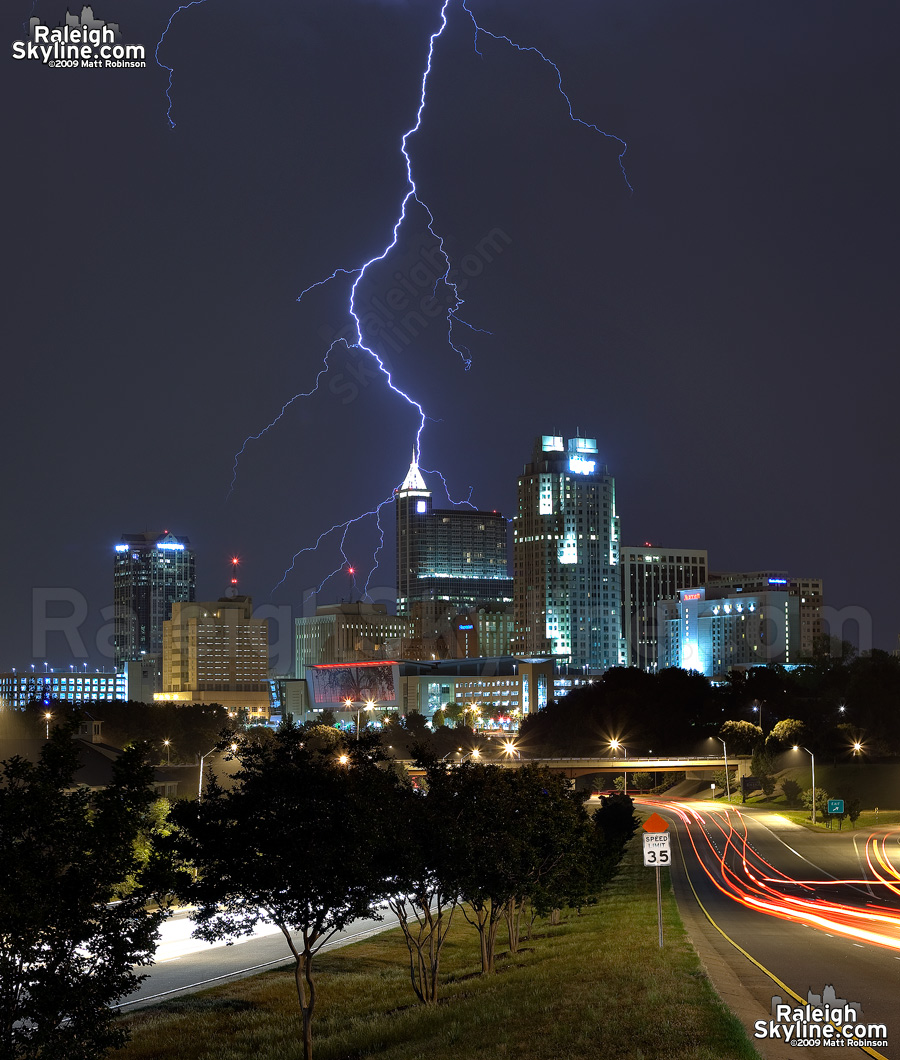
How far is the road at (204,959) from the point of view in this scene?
143ft

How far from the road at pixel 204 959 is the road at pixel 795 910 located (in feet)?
53.4

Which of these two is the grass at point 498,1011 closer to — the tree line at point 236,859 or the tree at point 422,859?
the tree at point 422,859

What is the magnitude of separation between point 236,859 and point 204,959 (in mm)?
27043

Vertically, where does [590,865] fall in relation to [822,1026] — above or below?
below

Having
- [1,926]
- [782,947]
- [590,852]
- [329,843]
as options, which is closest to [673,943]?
[782,947]

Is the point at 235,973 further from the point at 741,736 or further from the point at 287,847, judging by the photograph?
the point at 741,736

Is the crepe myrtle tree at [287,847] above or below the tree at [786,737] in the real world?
above

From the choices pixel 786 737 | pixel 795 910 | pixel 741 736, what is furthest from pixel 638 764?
pixel 795 910

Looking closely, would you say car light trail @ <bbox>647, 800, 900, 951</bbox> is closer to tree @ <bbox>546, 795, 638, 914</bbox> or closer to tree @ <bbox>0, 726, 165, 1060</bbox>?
tree @ <bbox>546, 795, 638, 914</bbox>

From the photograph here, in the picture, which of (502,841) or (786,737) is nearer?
(502,841)

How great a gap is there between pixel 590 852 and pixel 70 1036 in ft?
134

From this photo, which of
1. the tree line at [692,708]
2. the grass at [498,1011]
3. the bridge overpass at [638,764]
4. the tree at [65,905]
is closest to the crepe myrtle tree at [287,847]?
the grass at [498,1011]

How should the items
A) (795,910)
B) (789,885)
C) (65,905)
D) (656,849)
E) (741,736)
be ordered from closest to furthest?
(65,905), (656,849), (795,910), (789,885), (741,736)

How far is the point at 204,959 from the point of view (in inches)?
2026
